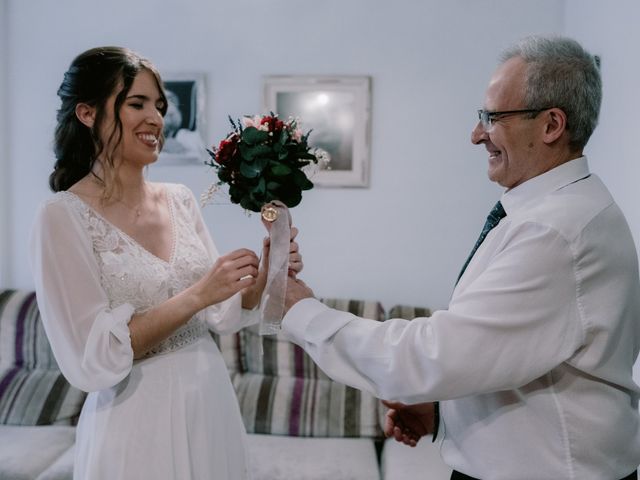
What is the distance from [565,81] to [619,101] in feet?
4.80

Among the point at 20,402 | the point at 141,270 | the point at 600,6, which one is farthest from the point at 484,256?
the point at 20,402

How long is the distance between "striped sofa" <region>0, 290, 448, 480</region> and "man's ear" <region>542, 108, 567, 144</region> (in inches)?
65.1

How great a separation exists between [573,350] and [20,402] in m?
2.89

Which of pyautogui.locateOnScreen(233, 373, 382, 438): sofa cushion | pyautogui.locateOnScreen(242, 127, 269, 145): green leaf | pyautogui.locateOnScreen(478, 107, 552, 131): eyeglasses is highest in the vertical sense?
pyautogui.locateOnScreen(478, 107, 552, 131): eyeglasses

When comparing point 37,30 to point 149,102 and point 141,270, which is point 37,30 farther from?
point 141,270

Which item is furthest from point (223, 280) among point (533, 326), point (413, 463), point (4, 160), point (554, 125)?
point (4, 160)

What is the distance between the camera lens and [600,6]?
2738 millimetres

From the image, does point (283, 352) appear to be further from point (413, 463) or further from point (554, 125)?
point (554, 125)

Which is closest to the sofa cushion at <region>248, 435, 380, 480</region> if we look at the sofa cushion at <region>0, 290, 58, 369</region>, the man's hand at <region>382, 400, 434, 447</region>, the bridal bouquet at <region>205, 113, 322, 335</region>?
the man's hand at <region>382, 400, 434, 447</region>

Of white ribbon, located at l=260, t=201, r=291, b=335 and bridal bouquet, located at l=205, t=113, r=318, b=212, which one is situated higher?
bridal bouquet, located at l=205, t=113, r=318, b=212

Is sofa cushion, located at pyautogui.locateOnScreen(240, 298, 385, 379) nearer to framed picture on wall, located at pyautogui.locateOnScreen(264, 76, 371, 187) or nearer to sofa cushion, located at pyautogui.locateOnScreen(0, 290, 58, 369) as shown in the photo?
framed picture on wall, located at pyautogui.locateOnScreen(264, 76, 371, 187)

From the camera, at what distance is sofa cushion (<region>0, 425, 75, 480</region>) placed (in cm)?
256

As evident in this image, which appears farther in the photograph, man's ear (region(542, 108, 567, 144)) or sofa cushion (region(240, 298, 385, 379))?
sofa cushion (region(240, 298, 385, 379))

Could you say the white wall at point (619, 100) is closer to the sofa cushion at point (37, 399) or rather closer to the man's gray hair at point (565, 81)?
the man's gray hair at point (565, 81)
